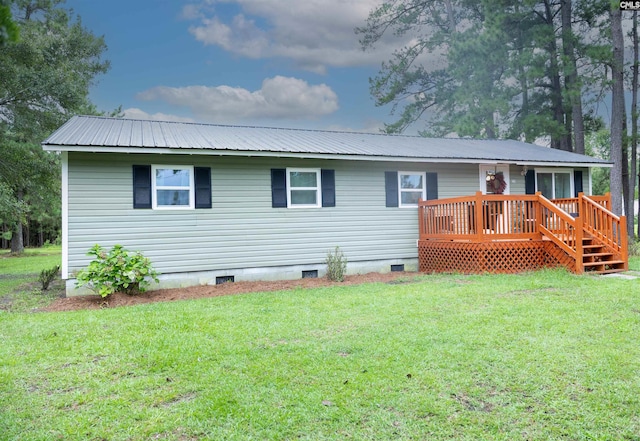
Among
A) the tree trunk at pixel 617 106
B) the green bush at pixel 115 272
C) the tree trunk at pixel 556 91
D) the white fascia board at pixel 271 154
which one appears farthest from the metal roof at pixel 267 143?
the tree trunk at pixel 556 91

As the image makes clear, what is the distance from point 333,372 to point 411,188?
7940mm

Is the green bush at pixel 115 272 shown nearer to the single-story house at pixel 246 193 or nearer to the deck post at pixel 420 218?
the single-story house at pixel 246 193

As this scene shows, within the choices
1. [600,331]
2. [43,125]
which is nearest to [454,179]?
[600,331]

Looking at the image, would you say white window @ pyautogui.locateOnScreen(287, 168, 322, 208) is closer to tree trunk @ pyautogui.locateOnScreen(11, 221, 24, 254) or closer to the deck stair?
the deck stair

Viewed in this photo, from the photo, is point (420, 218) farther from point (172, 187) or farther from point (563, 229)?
point (172, 187)

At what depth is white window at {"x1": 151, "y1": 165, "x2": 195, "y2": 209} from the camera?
28.4ft

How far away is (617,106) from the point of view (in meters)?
15.7

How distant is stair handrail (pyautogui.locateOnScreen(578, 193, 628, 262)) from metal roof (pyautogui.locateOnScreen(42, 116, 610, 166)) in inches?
94.7

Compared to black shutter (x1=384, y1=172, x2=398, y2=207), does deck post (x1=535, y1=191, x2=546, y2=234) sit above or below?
below

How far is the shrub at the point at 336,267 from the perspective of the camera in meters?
9.26

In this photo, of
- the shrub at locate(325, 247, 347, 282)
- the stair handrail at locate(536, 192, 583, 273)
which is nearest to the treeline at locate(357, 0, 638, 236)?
the stair handrail at locate(536, 192, 583, 273)

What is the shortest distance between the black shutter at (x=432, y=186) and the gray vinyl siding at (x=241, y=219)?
0.19m

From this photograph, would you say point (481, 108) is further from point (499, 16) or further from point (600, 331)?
point (600, 331)

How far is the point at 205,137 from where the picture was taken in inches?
388
